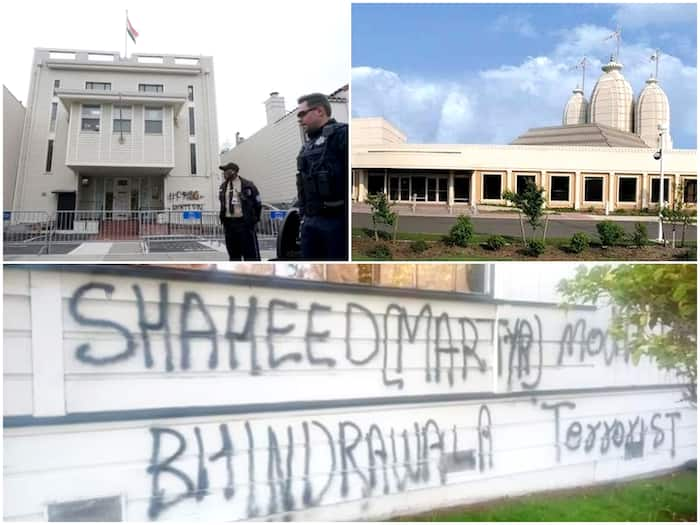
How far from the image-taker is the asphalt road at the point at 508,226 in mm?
5133

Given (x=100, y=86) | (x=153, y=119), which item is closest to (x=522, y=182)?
(x=153, y=119)

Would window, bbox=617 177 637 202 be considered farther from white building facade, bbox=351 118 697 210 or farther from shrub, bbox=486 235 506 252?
shrub, bbox=486 235 506 252

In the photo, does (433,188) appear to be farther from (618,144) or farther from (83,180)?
(83,180)

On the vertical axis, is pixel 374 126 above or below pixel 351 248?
above

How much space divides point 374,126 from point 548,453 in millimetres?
2757

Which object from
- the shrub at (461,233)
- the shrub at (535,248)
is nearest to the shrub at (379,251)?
the shrub at (461,233)

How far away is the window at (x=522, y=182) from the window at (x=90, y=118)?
10.8 feet

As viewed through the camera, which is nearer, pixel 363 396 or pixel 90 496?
pixel 90 496

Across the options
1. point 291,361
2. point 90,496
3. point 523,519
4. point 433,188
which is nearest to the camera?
point 90,496

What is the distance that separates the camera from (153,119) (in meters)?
4.36

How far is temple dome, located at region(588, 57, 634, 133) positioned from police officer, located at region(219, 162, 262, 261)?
2.77 m

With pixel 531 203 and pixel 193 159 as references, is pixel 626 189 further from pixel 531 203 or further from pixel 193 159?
pixel 193 159

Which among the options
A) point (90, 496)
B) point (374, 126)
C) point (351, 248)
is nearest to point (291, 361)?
point (351, 248)

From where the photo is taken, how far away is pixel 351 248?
183 inches
